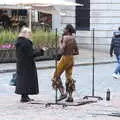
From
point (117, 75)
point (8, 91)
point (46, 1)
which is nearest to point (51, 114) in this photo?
point (8, 91)

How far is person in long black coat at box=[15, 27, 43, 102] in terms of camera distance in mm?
15078

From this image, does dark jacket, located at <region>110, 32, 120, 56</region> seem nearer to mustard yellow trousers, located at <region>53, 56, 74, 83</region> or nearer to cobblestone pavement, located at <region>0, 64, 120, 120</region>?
cobblestone pavement, located at <region>0, 64, 120, 120</region>

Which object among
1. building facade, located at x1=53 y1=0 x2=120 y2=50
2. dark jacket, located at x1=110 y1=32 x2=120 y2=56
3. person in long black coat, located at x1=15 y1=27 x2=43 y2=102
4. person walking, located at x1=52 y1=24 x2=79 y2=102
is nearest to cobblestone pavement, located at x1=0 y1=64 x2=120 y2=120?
person in long black coat, located at x1=15 y1=27 x2=43 y2=102

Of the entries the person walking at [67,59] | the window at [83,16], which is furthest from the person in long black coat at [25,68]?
the window at [83,16]

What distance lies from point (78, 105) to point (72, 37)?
164cm

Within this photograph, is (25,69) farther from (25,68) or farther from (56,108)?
(56,108)

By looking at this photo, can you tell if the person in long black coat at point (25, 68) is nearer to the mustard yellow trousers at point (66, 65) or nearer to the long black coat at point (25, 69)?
the long black coat at point (25, 69)

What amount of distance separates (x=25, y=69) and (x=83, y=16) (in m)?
25.5

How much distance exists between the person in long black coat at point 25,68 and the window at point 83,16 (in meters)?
24.4

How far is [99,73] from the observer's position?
2492cm

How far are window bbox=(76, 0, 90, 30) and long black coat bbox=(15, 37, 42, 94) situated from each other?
24444mm

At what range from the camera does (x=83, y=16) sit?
132 feet

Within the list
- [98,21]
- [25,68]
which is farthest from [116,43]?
[98,21]

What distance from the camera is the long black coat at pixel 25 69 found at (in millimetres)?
15078
